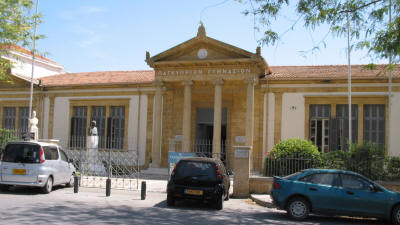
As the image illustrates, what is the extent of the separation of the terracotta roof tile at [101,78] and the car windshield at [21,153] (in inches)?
496

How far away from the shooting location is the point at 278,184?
1080cm

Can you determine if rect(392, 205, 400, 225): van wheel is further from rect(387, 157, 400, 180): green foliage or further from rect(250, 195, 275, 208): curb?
rect(387, 157, 400, 180): green foliage

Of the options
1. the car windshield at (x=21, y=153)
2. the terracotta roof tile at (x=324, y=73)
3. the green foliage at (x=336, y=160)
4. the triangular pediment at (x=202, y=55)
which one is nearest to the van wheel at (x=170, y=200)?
the car windshield at (x=21, y=153)

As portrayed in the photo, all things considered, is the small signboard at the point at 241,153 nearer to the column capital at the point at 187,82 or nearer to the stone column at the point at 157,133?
the column capital at the point at 187,82

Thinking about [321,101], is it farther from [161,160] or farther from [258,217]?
[258,217]

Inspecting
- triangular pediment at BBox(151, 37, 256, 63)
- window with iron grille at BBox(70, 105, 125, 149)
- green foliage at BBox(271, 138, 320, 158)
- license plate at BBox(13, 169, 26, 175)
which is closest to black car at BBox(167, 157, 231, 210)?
license plate at BBox(13, 169, 26, 175)

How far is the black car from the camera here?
11.4 m

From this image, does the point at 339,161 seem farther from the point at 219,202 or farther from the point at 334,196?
the point at 219,202

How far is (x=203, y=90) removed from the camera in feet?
80.0

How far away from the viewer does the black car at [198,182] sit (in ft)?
37.4

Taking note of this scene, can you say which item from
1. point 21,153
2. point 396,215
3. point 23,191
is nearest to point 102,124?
point 23,191

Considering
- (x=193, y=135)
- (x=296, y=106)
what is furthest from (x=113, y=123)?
(x=296, y=106)

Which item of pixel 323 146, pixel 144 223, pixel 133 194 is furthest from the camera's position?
pixel 323 146

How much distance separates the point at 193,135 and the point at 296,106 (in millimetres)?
6337
